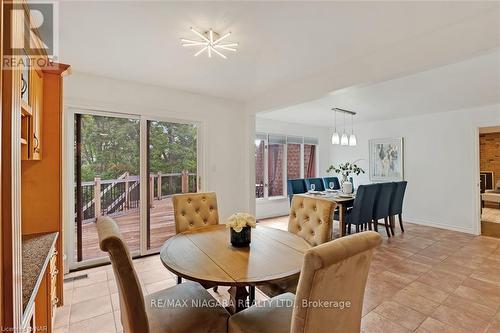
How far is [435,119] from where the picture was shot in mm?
5168

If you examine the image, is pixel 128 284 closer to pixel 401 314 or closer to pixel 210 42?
pixel 210 42

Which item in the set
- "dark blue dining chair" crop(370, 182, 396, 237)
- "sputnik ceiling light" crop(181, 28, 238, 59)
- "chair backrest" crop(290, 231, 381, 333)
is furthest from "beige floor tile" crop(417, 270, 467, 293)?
"sputnik ceiling light" crop(181, 28, 238, 59)

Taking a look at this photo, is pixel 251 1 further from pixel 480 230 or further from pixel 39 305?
pixel 480 230

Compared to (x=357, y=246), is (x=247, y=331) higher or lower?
lower

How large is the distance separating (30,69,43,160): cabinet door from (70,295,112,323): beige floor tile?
1403mm

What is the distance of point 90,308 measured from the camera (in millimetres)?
2266

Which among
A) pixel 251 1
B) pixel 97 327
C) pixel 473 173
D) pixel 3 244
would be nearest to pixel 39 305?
pixel 97 327

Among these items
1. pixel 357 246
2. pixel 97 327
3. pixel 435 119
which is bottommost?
pixel 97 327

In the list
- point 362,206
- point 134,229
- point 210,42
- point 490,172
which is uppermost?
point 210,42

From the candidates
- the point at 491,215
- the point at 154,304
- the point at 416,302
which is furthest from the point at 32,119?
the point at 491,215

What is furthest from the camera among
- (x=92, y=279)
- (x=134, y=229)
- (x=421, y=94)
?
(x=421, y=94)

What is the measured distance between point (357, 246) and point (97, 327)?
7.16 ft

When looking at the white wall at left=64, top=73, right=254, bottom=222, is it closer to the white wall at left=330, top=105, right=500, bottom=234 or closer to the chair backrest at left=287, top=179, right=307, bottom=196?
the chair backrest at left=287, top=179, right=307, bottom=196

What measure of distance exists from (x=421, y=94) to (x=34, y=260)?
4.99 metres
